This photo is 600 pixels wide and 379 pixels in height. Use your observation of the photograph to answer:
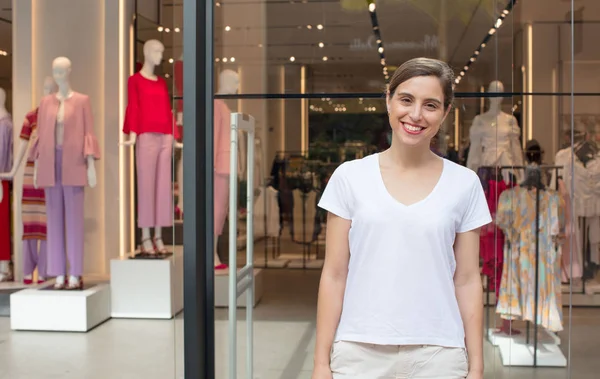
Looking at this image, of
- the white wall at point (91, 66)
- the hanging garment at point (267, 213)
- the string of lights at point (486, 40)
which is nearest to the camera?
the string of lights at point (486, 40)

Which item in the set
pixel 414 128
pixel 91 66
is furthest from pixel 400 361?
pixel 91 66

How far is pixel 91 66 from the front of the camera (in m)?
6.56

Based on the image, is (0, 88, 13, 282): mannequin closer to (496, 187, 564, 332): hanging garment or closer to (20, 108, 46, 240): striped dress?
(20, 108, 46, 240): striped dress

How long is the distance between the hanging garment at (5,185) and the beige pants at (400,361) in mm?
4963

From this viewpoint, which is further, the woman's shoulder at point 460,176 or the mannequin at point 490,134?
the mannequin at point 490,134

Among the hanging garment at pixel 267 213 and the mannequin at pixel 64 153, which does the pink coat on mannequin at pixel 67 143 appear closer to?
the mannequin at pixel 64 153

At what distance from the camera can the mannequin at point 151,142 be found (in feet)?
17.9

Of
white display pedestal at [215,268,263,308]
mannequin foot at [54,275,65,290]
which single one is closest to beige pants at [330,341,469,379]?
white display pedestal at [215,268,263,308]

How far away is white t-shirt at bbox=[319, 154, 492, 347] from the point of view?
1.51 m

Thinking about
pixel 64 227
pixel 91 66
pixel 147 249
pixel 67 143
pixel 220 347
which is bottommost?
pixel 220 347

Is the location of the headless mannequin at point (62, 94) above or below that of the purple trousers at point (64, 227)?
above

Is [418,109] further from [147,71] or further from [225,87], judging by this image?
[147,71]

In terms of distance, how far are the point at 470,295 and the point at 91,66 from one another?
5.68 meters

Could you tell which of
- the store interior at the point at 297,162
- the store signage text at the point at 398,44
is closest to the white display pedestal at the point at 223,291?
the store interior at the point at 297,162
